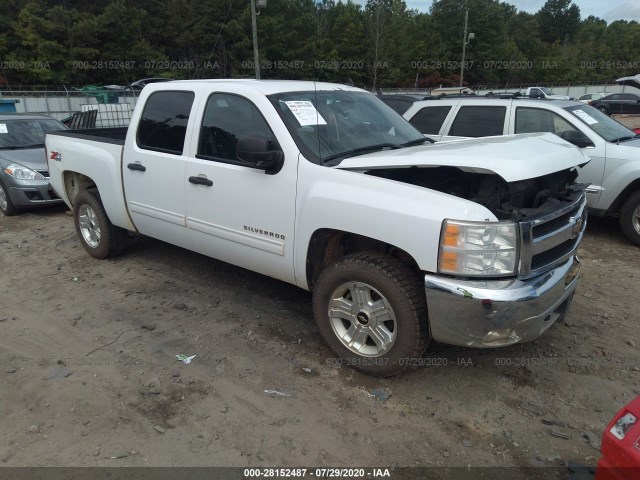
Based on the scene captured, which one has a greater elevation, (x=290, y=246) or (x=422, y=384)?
(x=290, y=246)

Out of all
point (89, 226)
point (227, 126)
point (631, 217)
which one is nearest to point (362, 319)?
point (227, 126)

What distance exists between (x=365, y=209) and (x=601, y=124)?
16.8 ft

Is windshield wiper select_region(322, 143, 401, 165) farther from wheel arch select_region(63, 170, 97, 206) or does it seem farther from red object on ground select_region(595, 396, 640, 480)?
wheel arch select_region(63, 170, 97, 206)

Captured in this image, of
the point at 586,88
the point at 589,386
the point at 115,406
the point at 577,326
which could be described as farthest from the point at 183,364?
the point at 586,88

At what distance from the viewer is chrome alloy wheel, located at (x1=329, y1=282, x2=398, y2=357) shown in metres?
3.22

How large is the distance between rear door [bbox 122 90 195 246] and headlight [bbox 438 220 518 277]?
247 centimetres

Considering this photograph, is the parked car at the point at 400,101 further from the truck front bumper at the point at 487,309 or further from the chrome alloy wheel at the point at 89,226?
the truck front bumper at the point at 487,309

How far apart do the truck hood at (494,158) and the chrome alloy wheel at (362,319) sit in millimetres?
837

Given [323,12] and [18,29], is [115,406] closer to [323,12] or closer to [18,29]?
[323,12]

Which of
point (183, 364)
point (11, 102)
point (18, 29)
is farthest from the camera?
point (18, 29)

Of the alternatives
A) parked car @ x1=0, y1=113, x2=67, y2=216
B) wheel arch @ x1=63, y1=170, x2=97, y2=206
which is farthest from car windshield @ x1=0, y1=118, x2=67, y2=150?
wheel arch @ x1=63, y1=170, x2=97, y2=206

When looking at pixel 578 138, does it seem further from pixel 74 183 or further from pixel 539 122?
pixel 74 183

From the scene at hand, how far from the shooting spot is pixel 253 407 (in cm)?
311

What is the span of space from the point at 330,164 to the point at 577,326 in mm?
2529
